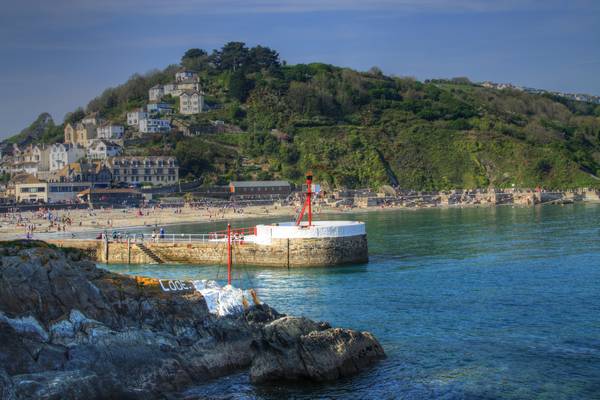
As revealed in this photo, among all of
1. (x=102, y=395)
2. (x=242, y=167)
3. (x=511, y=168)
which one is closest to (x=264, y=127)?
(x=242, y=167)

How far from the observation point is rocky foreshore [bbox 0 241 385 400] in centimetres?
1766

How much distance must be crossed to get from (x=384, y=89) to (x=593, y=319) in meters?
133

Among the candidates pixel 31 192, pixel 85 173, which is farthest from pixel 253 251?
pixel 85 173

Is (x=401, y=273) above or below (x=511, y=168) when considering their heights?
below

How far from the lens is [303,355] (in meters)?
19.8

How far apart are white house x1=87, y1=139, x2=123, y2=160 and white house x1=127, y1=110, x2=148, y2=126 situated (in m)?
14.5

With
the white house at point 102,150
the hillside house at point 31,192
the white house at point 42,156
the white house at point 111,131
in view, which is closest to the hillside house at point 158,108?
the white house at point 111,131

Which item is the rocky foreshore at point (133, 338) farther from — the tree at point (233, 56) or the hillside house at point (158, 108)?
the tree at point (233, 56)

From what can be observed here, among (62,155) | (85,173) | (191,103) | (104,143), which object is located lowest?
(85,173)

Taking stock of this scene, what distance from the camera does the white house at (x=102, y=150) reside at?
395 ft

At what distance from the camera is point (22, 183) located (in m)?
105

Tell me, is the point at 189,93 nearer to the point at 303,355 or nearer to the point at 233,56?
the point at 233,56

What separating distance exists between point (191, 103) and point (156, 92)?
14.7 m

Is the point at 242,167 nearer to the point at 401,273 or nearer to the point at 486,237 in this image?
the point at 486,237
